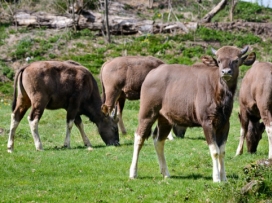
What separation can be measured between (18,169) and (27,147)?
369 cm

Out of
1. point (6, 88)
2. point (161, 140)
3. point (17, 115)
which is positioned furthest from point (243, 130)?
point (6, 88)

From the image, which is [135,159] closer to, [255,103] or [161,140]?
[161,140]

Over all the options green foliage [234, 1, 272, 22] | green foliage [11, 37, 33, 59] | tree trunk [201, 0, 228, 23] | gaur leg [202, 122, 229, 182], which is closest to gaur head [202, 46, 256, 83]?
gaur leg [202, 122, 229, 182]

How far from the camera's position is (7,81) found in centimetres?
2941

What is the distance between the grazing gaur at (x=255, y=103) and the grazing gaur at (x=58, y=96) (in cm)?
386

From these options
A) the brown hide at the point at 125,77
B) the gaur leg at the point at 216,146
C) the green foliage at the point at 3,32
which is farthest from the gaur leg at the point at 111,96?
the green foliage at the point at 3,32

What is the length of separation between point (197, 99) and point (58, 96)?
20.9 feet

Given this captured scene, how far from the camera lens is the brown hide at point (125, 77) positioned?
18.0m

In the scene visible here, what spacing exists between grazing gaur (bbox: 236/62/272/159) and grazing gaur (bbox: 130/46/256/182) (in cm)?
279

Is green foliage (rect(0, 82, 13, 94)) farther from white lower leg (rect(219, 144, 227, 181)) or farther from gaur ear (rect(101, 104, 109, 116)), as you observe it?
white lower leg (rect(219, 144, 227, 181))

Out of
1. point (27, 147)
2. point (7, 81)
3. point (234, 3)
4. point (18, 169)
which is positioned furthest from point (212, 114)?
point (234, 3)

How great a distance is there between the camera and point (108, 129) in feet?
59.5

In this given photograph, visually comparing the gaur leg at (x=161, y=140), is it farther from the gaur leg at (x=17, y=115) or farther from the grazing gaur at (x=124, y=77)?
the grazing gaur at (x=124, y=77)

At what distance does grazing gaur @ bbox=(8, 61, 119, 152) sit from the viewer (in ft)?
54.2
